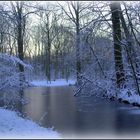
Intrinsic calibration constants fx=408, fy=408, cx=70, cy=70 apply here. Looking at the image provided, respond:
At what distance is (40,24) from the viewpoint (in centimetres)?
5991

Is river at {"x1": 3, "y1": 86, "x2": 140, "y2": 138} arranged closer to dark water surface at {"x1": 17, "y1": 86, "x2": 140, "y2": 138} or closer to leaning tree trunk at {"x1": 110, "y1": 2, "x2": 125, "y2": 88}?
dark water surface at {"x1": 17, "y1": 86, "x2": 140, "y2": 138}

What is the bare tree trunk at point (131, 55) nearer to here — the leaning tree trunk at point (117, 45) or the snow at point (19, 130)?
the leaning tree trunk at point (117, 45)

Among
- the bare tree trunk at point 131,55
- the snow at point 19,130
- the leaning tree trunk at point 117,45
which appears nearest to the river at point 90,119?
the snow at point 19,130

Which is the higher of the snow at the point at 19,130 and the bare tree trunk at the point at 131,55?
the bare tree trunk at the point at 131,55

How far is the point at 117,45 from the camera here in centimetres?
2305

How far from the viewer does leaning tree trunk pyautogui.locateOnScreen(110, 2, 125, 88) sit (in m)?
21.8

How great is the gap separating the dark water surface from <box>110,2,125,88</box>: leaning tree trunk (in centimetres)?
139

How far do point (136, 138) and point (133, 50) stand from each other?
9.79 metres

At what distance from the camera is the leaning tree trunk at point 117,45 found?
21.8 m

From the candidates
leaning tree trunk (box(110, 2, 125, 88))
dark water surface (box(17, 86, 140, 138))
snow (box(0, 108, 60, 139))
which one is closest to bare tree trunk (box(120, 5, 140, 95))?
leaning tree trunk (box(110, 2, 125, 88))

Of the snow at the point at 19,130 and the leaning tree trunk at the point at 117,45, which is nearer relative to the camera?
the snow at the point at 19,130

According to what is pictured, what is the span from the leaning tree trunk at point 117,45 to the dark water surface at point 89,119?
1.39 metres

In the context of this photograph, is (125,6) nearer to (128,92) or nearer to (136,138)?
(128,92)

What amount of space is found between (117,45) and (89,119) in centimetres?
844
